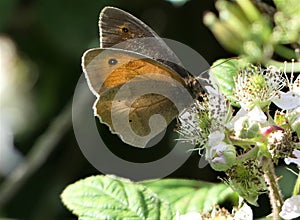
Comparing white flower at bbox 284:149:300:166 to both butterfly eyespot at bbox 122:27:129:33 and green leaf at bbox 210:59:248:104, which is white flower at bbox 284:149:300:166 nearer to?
green leaf at bbox 210:59:248:104

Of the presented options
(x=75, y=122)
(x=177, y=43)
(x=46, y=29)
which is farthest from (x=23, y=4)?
(x=177, y=43)

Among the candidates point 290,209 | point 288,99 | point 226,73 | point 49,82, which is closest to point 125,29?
point 226,73

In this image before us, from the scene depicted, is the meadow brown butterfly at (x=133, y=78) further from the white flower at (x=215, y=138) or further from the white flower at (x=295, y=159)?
the white flower at (x=295, y=159)

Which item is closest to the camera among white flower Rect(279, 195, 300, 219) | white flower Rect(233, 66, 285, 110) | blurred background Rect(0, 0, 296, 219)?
white flower Rect(279, 195, 300, 219)

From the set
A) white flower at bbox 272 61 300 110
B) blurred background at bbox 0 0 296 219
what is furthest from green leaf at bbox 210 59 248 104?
blurred background at bbox 0 0 296 219

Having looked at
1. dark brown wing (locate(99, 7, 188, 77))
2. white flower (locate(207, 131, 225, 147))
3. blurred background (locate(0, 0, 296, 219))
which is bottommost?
blurred background (locate(0, 0, 296, 219))

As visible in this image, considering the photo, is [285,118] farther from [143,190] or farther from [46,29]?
[46,29]

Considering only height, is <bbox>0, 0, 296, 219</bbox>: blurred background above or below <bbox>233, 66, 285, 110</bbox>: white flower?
below
